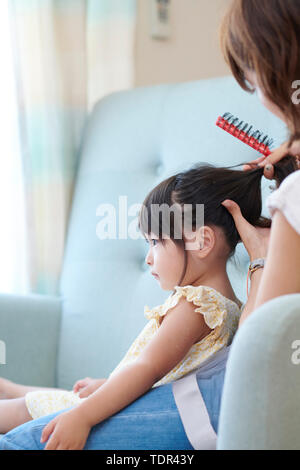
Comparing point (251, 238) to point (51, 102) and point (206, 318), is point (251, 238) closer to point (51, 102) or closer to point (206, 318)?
point (206, 318)

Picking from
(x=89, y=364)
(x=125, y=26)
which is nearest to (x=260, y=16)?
(x=89, y=364)

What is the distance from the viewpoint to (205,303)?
0.94 meters

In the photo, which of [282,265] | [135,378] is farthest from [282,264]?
Result: [135,378]

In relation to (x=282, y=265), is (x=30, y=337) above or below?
below

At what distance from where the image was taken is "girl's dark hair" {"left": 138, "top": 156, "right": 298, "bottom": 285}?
3.31ft

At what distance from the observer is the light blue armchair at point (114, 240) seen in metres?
1.34

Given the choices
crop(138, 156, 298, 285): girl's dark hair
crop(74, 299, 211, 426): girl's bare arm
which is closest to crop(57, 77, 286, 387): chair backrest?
crop(138, 156, 298, 285): girl's dark hair

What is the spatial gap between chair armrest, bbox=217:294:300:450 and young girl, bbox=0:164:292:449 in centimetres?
23

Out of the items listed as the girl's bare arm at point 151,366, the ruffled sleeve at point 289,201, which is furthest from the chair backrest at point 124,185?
the ruffled sleeve at point 289,201

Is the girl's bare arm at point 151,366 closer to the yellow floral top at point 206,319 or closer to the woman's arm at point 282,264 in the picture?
the yellow floral top at point 206,319

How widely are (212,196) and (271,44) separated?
0.27 m

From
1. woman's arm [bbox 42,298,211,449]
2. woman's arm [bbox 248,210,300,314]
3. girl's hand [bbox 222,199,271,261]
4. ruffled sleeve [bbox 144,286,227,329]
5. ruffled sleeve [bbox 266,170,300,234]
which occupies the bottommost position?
woman's arm [bbox 42,298,211,449]

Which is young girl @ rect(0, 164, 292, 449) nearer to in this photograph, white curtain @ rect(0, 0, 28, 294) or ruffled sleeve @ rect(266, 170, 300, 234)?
ruffled sleeve @ rect(266, 170, 300, 234)

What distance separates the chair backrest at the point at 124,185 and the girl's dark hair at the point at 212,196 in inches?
9.6
